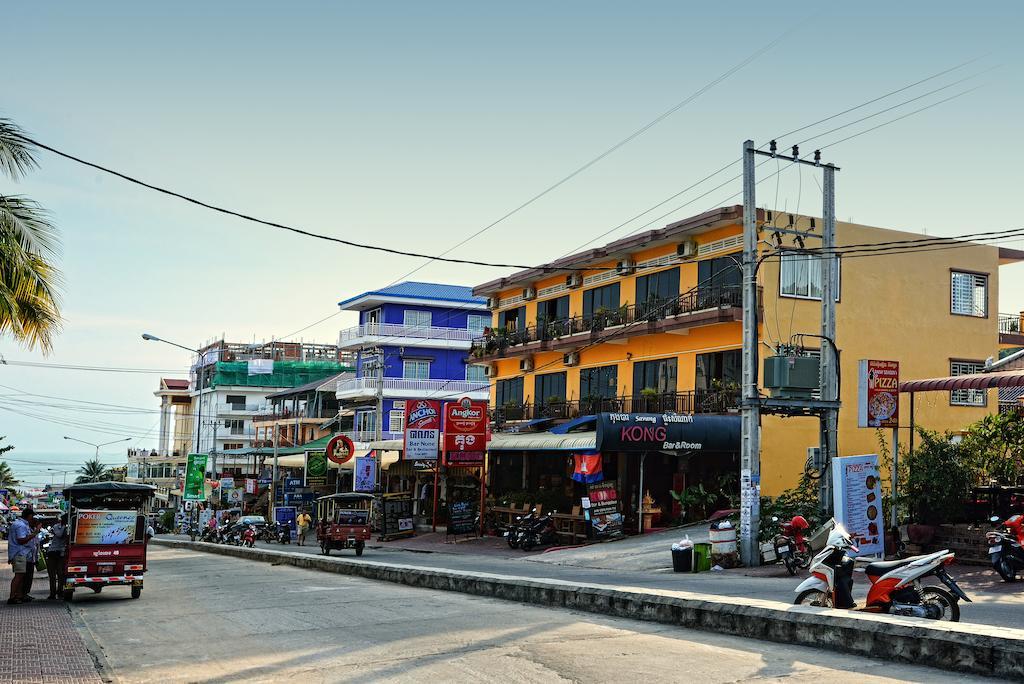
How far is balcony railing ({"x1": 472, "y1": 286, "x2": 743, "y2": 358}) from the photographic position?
111ft

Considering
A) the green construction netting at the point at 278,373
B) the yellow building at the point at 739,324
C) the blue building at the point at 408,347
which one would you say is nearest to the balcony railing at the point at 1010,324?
the yellow building at the point at 739,324

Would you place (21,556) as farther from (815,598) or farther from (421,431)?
(421,431)

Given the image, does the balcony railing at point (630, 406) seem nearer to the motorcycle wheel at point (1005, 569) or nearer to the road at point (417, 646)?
the motorcycle wheel at point (1005, 569)

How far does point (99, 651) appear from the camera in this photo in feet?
41.7

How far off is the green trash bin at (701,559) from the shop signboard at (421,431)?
15.6 m

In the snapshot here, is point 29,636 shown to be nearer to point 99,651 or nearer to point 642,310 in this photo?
point 99,651

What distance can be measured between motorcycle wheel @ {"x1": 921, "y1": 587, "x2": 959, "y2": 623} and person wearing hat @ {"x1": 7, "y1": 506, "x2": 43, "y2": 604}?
50.8 feet

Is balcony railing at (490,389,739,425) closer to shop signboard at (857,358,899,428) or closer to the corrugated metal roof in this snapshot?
shop signboard at (857,358,899,428)

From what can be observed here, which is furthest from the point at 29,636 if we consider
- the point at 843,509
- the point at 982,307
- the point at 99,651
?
the point at 982,307

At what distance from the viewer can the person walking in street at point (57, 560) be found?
1952 cm

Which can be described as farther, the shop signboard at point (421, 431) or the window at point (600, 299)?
the window at point (600, 299)

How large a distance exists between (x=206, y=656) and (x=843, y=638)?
7.33 metres

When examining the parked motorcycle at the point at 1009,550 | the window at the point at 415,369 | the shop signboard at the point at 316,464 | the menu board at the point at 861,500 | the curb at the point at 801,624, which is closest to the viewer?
the curb at the point at 801,624

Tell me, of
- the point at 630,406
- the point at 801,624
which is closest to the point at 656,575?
the point at 801,624
